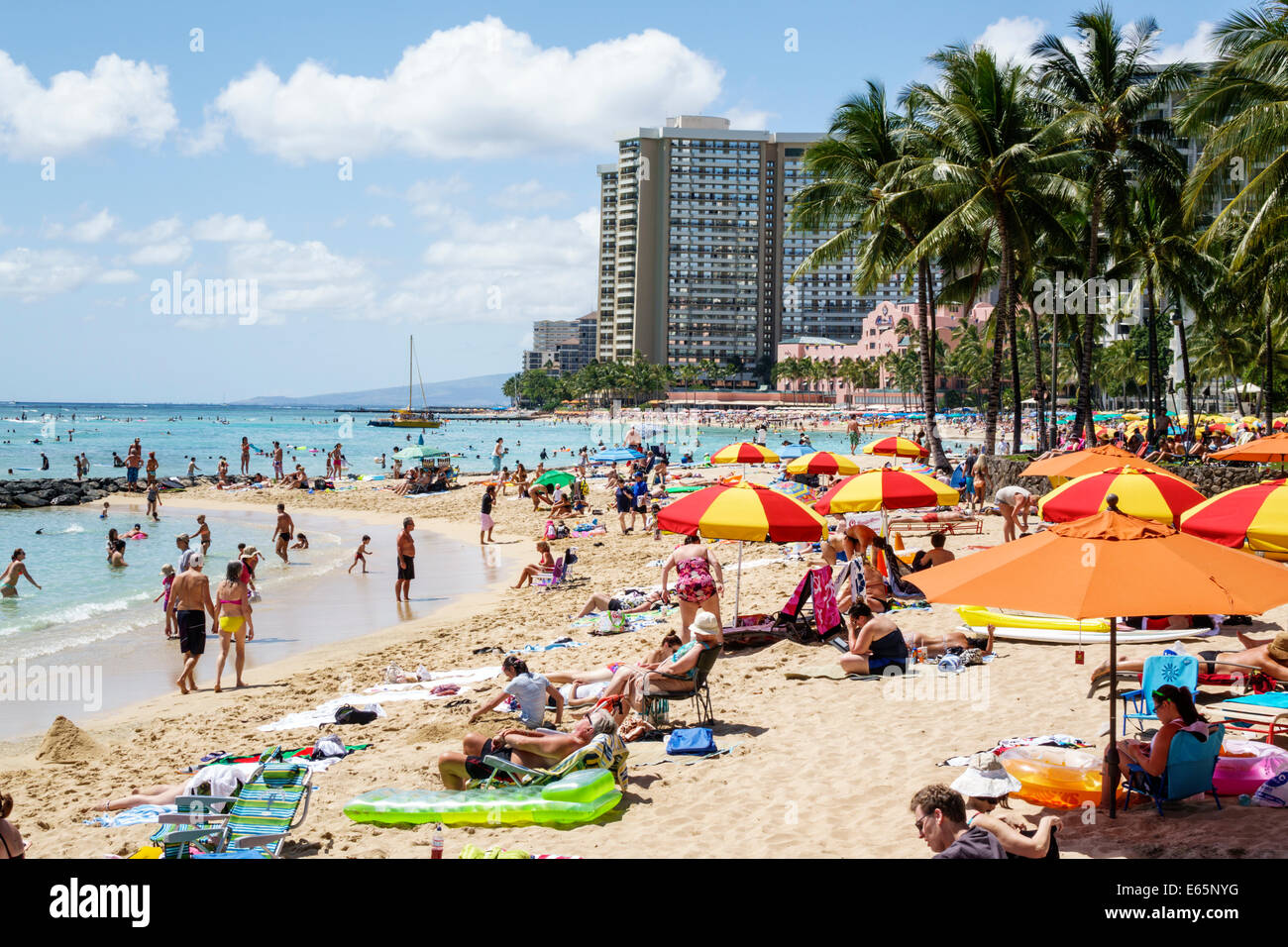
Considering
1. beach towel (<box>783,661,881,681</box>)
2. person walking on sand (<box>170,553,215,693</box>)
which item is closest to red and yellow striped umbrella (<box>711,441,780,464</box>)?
beach towel (<box>783,661,881,681</box>)

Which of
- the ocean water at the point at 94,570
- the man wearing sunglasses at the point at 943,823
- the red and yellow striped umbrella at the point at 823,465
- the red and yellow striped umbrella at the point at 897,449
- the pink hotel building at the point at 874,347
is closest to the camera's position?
the man wearing sunglasses at the point at 943,823

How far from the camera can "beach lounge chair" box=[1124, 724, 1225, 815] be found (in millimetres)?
5562

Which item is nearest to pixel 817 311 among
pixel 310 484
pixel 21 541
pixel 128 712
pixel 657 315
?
pixel 657 315

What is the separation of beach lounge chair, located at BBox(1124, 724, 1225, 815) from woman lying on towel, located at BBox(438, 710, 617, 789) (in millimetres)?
3348

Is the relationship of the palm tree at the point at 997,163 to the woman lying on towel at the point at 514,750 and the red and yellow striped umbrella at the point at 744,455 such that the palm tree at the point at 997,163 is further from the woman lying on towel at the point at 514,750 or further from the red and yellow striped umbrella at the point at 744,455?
the woman lying on towel at the point at 514,750

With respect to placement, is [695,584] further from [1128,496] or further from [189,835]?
[189,835]

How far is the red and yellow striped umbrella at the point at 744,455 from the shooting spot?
18.9m

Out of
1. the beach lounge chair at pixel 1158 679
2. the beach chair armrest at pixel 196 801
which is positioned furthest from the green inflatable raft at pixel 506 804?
the beach lounge chair at pixel 1158 679

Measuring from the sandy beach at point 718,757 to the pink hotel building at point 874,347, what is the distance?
119 metres

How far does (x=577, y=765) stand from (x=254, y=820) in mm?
1989

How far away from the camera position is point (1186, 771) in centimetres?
559
